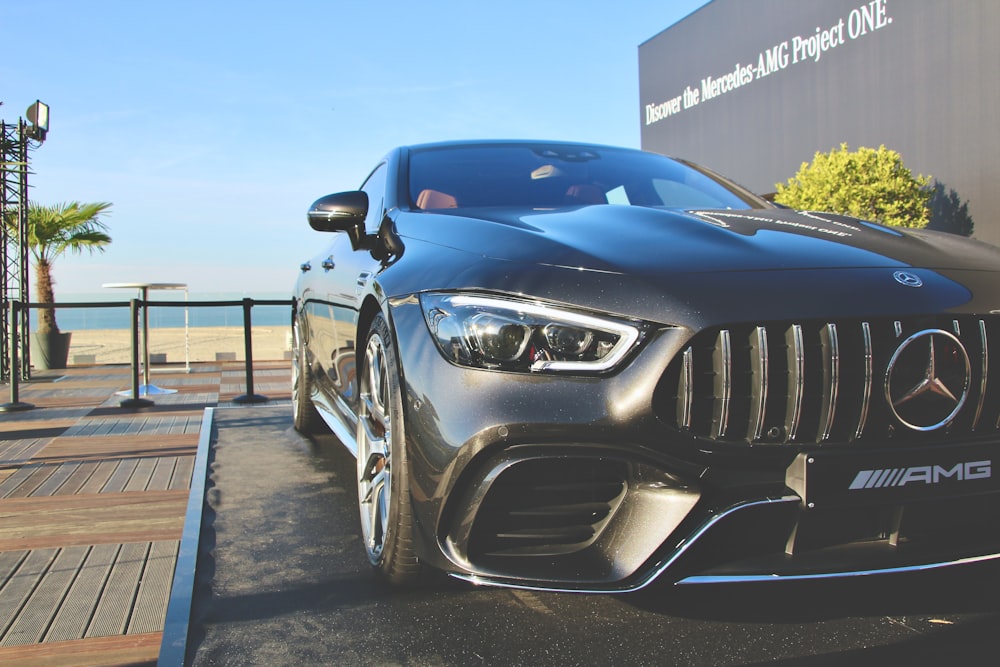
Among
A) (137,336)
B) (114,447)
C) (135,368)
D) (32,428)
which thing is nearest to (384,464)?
(114,447)

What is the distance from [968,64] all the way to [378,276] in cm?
1580

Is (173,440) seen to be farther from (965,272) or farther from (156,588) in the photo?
(965,272)

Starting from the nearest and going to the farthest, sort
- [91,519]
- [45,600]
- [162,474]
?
1. [45,600]
2. [91,519]
3. [162,474]

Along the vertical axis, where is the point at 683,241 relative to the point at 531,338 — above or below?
above

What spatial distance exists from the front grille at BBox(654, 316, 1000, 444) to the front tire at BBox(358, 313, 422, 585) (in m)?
0.75

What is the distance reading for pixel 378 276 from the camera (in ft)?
8.41

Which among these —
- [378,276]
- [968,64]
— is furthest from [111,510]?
[968,64]

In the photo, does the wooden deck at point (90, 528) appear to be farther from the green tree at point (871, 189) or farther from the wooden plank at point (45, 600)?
the green tree at point (871, 189)

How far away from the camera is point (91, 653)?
2033 millimetres

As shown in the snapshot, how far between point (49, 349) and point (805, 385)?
41.8ft

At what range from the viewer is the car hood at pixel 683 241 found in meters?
1.95

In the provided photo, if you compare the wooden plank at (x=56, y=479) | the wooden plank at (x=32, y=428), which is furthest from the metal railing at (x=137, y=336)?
the wooden plank at (x=56, y=479)

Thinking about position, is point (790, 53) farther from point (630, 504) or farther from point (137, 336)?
point (630, 504)

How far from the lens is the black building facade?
14.9 m
